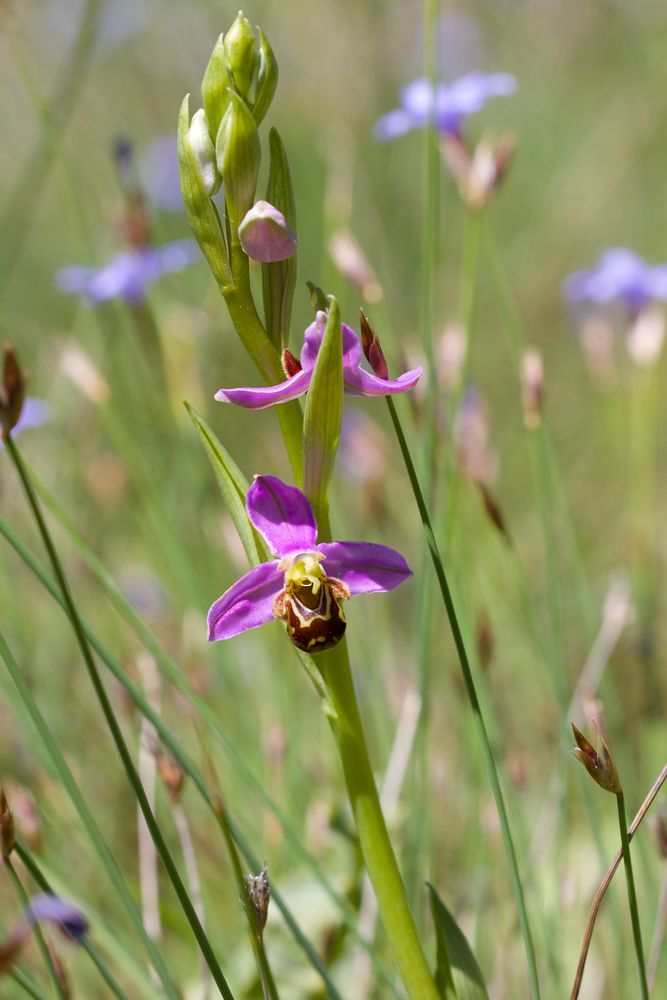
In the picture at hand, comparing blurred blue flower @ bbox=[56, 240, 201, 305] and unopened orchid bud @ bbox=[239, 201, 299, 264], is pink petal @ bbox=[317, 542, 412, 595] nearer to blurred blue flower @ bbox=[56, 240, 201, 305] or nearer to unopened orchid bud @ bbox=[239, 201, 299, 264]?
unopened orchid bud @ bbox=[239, 201, 299, 264]

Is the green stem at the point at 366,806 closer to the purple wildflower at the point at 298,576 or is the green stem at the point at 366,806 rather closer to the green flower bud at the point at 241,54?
the purple wildflower at the point at 298,576

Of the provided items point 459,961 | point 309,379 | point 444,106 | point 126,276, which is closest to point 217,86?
point 309,379

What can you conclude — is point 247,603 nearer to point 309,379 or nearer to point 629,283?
point 309,379

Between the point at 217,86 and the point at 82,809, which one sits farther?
the point at 82,809

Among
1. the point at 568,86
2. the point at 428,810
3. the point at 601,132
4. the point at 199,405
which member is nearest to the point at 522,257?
the point at 601,132

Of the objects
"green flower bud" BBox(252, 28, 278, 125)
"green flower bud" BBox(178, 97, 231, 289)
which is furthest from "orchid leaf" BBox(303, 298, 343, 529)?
"green flower bud" BBox(252, 28, 278, 125)

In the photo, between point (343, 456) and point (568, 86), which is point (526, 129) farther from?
point (343, 456)

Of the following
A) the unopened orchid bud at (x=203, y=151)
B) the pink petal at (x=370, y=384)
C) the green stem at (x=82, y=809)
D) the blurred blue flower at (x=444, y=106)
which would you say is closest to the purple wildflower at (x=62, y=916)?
the green stem at (x=82, y=809)
